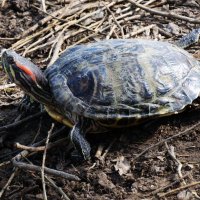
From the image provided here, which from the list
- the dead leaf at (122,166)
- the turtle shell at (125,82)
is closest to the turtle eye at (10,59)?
the turtle shell at (125,82)

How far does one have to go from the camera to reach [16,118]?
460cm

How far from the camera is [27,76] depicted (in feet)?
14.0

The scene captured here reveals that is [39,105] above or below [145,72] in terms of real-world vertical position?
below

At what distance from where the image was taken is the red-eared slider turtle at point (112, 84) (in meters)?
3.95

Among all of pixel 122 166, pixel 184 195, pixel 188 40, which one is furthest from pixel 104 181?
pixel 188 40

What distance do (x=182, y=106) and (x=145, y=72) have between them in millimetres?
389

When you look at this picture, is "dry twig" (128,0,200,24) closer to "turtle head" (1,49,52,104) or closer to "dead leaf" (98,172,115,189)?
"turtle head" (1,49,52,104)

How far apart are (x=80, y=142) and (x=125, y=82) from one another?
0.58 meters

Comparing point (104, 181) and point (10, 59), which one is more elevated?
point (10, 59)

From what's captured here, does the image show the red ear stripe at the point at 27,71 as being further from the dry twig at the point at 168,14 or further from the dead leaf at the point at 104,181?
the dry twig at the point at 168,14

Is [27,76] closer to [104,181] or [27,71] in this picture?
[27,71]

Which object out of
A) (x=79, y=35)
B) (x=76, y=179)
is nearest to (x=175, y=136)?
(x=76, y=179)

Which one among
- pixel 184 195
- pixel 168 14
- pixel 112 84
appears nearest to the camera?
pixel 184 195

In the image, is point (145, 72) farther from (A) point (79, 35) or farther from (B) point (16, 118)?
(A) point (79, 35)
